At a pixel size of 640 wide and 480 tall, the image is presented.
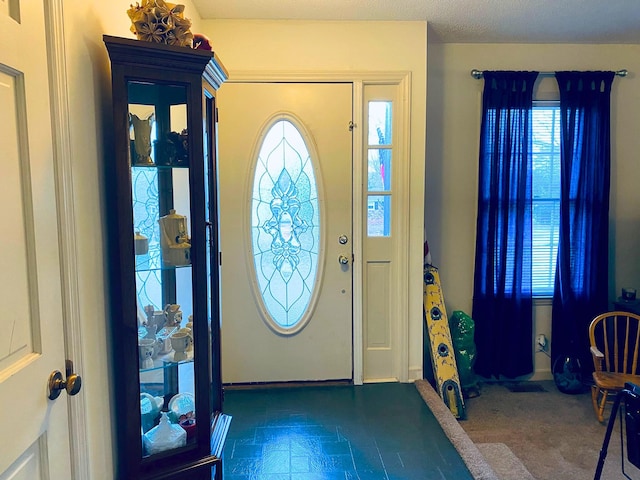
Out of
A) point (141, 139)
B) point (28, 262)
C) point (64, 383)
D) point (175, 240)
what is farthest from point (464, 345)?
point (28, 262)

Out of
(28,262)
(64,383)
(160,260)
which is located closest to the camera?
(28,262)

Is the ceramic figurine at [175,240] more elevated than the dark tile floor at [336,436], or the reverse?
the ceramic figurine at [175,240]

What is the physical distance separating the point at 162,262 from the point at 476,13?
94.6 inches

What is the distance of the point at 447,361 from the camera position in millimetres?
3281

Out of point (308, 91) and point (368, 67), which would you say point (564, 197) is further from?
point (308, 91)

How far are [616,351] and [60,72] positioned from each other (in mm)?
3596

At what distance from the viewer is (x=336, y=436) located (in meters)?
2.58

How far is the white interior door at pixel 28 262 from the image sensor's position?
103cm

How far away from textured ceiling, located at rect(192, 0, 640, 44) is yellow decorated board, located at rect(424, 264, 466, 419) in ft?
5.42

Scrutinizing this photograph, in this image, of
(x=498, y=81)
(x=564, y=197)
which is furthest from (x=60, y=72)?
(x=564, y=197)

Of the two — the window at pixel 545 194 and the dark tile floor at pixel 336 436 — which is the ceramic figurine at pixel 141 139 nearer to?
the dark tile floor at pixel 336 436

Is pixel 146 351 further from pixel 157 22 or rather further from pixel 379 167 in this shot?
pixel 379 167

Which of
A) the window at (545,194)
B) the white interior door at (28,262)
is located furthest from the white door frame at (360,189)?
the white interior door at (28,262)

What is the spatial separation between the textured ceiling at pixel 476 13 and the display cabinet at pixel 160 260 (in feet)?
3.98
